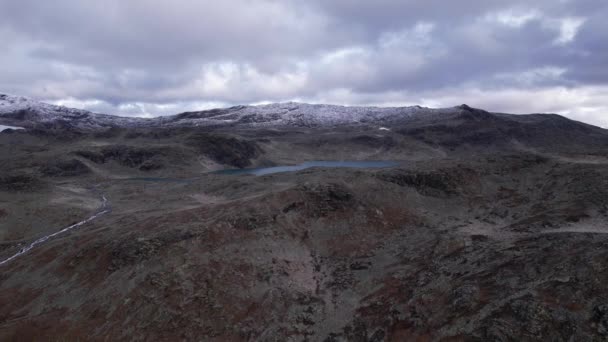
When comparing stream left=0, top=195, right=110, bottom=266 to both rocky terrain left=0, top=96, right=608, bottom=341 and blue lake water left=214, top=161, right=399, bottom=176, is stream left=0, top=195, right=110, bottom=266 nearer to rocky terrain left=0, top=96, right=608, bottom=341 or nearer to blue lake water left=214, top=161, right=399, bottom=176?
rocky terrain left=0, top=96, right=608, bottom=341

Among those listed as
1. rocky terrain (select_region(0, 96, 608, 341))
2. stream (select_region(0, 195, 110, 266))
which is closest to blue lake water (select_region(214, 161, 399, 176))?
stream (select_region(0, 195, 110, 266))

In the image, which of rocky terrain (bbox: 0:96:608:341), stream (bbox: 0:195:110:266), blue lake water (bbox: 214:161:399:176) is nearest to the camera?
rocky terrain (bbox: 0:96:608:341)

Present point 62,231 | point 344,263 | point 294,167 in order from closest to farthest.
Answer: point 344,263 < point 62,231 < point 294,167

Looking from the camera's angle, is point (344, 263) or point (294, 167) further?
point (294, 167)

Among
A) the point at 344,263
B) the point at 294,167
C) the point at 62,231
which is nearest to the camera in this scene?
the point at 344,263

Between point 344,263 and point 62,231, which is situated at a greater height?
point 344,263

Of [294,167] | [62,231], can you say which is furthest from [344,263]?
[294,167]

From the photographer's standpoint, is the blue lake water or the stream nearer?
the stream

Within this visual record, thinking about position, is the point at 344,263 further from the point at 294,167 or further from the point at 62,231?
the point at 294,167

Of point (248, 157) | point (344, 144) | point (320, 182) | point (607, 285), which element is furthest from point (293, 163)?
point (607, 285)

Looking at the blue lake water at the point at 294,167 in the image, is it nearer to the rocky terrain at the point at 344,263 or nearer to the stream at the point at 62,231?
the stream at the point at 62,231

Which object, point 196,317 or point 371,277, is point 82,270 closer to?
point 196,317
